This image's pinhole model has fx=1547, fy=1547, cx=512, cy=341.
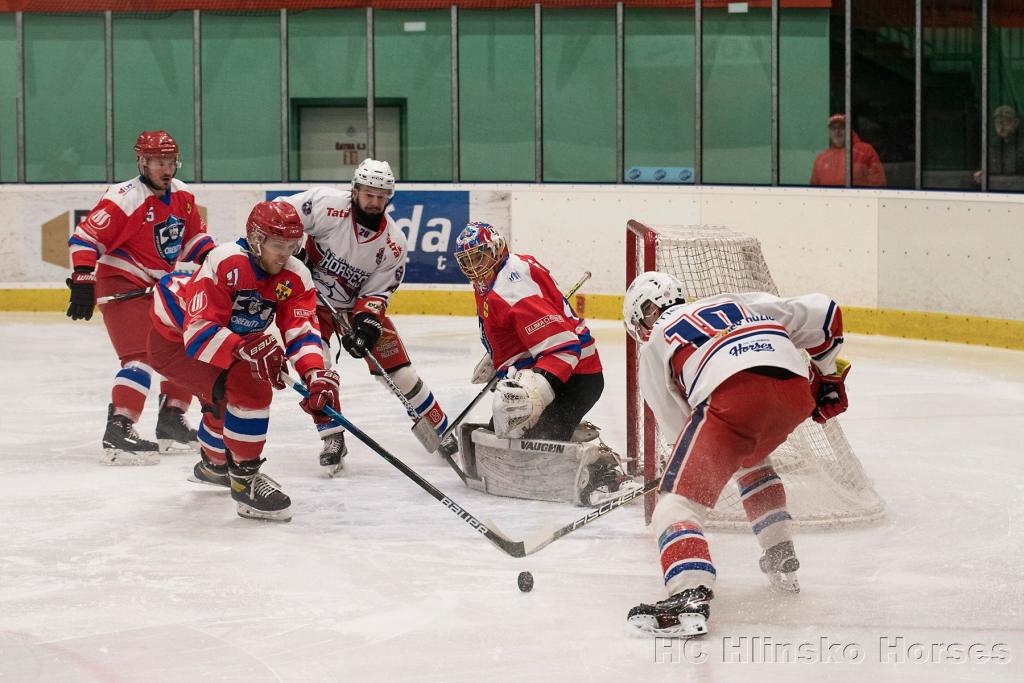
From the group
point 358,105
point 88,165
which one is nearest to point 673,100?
point 358,105

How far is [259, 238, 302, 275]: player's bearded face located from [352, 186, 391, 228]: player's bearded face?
0.98 metres

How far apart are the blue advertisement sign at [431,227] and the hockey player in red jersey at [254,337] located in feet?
16.7

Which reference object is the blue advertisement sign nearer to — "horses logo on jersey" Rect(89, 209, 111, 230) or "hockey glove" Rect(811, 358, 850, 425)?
"horses logo on jersey" Rect(89, 209, 111, 230)

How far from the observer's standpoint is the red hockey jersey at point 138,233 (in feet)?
18.4

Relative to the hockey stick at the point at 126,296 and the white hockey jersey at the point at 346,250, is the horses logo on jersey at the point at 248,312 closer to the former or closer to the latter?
the white hockey jersey at the point at 346,250

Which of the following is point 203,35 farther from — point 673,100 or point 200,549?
point 200,549

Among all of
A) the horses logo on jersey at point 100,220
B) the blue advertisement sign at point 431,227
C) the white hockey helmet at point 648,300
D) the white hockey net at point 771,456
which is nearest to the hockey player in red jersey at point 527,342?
the white hockey net at point 771,456

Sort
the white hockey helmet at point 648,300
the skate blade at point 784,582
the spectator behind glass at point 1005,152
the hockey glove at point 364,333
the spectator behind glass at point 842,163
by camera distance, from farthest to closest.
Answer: the spectator behind glass at point 842,163 < the spectator behind glass at point 1005,152 < the hockey glove at point 364,333 < the skate blade at point 784,582 < the white hockey helmet at point 648,300

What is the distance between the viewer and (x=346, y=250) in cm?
555

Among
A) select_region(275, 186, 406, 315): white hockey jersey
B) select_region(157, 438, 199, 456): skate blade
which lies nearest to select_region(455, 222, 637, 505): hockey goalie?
select_region(275, 186, 406, 315): white hockey jersey

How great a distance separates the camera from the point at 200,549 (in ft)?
14.0

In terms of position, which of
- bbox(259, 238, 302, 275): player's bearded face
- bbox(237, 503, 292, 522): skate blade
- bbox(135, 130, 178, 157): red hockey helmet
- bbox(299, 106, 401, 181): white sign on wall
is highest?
bbox(299, 106, 401, 181): white sign on wall

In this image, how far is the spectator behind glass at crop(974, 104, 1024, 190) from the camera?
8367 mm

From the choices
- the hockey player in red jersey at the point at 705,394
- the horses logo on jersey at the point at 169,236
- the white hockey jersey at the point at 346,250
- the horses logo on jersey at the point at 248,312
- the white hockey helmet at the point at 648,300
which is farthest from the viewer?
the horses logo on jersey at the point at 169,236
